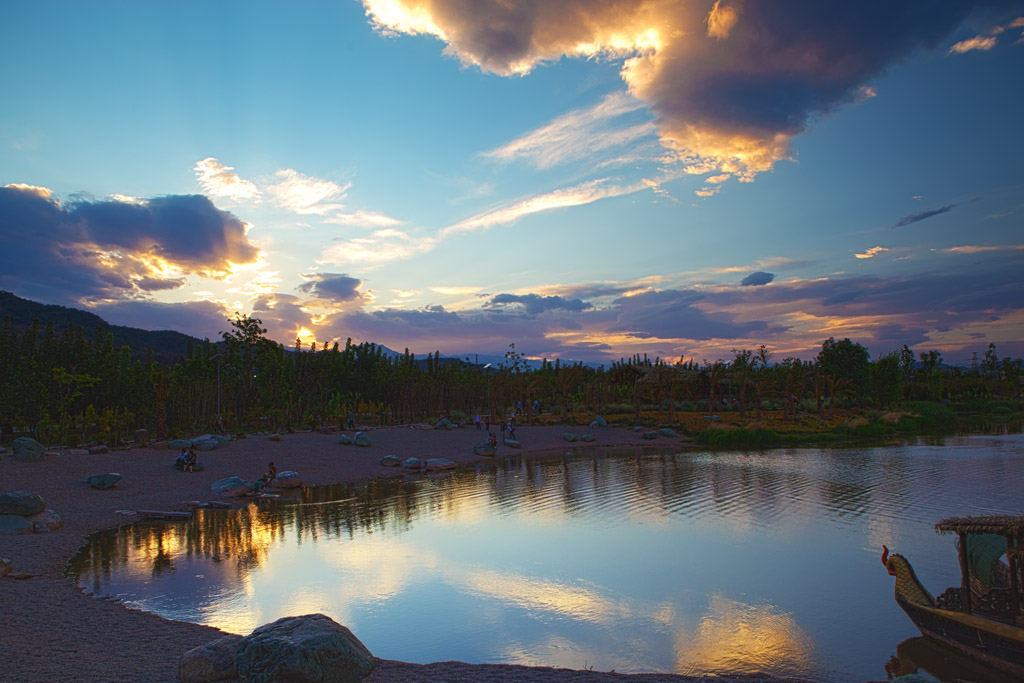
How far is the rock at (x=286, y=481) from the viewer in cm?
2762

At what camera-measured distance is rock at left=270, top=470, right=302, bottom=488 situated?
27625 millimetres

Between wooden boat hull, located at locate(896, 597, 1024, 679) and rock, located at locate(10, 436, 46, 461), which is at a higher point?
rock, located at locate(10, 436, 46, 461)

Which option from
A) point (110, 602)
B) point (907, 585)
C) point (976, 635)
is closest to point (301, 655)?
point (110, 602)

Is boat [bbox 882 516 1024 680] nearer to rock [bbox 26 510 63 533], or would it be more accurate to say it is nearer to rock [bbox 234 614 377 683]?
Answer: rock [bbox 234 614 377 683]

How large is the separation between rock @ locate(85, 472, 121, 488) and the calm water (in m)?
4.91

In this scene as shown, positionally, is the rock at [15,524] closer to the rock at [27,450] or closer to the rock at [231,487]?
the rock at [231,487]

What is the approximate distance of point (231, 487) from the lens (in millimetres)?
25438

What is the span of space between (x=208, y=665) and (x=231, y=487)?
18.8 m

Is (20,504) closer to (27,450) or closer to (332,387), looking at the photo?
(27,450)

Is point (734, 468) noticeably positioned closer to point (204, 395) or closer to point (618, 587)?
point (618, 587)

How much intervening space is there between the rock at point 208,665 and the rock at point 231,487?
59.6 ft

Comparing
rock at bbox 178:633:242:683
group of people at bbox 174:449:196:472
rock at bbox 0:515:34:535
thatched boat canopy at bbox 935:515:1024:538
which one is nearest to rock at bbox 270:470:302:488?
group of people at bbox 174:449:196:472

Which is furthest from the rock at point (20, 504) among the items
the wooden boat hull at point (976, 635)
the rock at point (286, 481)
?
the wooden boat hull at point (976, 635)

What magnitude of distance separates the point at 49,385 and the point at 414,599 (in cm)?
3073
